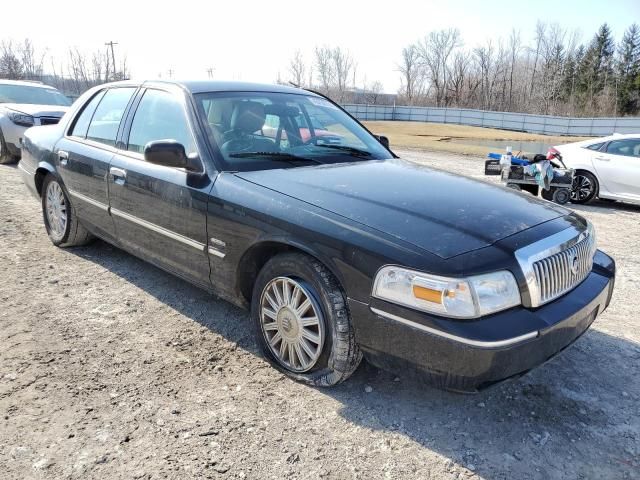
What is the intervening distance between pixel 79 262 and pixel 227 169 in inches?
94.5

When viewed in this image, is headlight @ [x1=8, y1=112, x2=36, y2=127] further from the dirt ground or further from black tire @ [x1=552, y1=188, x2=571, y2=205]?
black tire @ [x1=552, y1=188, x2=571, y2=205]

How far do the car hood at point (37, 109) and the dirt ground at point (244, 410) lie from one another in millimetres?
6959

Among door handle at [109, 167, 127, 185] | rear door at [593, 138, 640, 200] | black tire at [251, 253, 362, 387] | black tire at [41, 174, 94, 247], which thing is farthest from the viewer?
rear door at [593, 138, 640, 200]

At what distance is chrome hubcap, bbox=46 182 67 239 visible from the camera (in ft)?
16.4

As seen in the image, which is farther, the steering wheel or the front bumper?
the steering wheel

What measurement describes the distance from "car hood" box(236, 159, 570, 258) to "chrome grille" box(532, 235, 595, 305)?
0.70ft

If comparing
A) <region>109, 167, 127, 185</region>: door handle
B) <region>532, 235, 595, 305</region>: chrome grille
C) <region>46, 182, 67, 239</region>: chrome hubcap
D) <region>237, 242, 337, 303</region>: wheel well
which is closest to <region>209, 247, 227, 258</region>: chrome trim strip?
<region>237, 242, 337, 303</region>: wheel well

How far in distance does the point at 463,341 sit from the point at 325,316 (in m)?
0.75

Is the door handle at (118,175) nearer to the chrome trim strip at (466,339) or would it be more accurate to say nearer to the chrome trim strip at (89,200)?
the chrome trim strip at (89,200)

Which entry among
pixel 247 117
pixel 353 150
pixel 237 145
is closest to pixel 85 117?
pixel 247 117

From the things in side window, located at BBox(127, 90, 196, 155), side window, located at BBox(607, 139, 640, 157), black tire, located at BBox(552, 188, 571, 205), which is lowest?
black tire, located at BBox(552, 188, 571, 205)

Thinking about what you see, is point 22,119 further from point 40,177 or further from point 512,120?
point 512,120

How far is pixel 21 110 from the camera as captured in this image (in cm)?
984

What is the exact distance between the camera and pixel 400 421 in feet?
8.77
